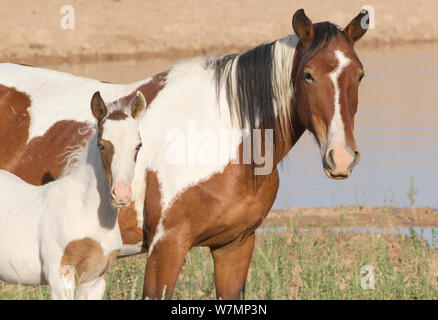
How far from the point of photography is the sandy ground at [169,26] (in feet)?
96.3

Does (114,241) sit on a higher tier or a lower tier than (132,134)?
lower

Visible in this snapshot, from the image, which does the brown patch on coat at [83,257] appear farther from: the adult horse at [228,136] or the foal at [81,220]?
the adult horse at [228,136]

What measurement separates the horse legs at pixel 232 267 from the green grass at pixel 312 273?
157mm

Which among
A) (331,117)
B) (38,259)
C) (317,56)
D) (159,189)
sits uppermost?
(317,56)

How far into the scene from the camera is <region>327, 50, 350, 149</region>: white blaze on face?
213 inches

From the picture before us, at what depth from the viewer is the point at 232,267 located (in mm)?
6359

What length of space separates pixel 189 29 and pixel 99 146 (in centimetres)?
2496

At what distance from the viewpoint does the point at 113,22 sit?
30.3 m

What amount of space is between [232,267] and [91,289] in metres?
1.15

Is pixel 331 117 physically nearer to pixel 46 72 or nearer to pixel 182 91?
pixel 182 91

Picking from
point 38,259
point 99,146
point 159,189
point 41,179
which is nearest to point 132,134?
point 99,146

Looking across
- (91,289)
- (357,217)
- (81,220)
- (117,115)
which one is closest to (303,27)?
(117,115)

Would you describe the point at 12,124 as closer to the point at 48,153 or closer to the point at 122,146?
the point at 48,153

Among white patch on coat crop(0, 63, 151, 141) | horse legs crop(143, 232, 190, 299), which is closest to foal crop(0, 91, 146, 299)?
horse legs crop(143, 232, 190, 299)
